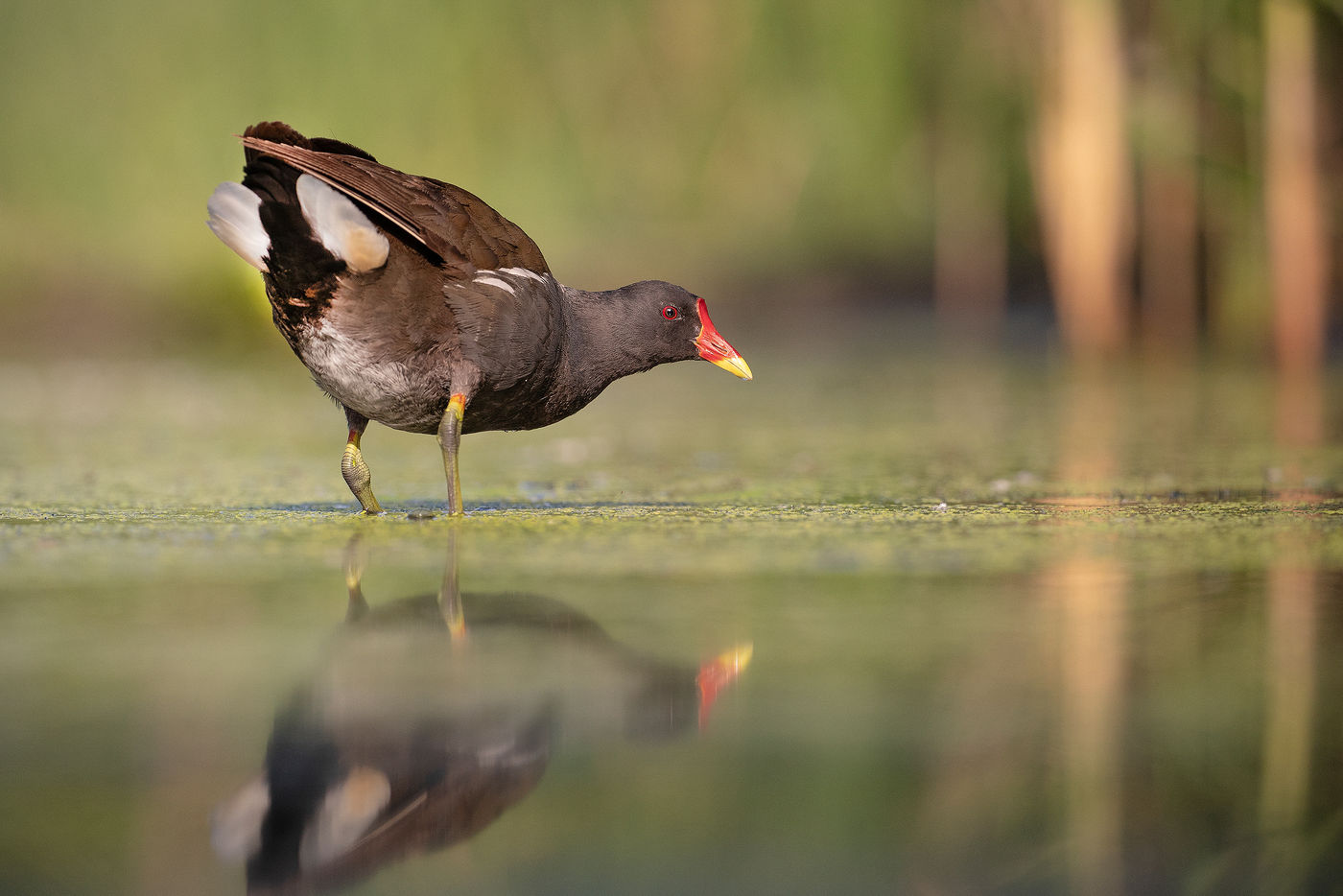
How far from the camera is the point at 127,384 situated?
319 inches

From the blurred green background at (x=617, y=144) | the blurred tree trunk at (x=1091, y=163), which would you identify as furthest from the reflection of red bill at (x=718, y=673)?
the blurred green background at (x=617, y=144)

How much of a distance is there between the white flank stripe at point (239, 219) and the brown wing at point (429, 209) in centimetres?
10

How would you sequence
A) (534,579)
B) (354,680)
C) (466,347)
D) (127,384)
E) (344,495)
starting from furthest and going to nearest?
(127,384) → (344,495) → (466,347) → (534,579) → (354,680)

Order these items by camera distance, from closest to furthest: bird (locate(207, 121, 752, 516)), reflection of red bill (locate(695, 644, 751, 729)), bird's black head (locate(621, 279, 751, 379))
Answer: reflection of red bill (locate(695, 644, 751, 729)) < bird (locate(207, 121, 752, 516)) < bird's black head (locate(621, 279, 751, 379))

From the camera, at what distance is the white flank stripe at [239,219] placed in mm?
3258

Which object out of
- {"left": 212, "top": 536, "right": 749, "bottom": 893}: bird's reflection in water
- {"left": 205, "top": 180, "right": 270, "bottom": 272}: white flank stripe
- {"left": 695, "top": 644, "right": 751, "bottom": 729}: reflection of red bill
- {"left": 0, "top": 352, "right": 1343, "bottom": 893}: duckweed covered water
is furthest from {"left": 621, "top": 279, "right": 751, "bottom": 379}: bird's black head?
{"left": 695, "top": 644, "right": 751, "bottom": 729}: reflection of red bill

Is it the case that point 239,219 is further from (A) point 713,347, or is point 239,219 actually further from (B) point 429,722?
(B) point 429,722

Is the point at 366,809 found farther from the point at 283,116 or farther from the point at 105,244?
the point at 105,244

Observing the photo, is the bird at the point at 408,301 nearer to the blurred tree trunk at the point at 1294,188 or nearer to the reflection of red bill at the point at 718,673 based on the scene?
the reflection of red bill at the point at 718,673

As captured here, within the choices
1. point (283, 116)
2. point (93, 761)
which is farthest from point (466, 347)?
point (283, 116)

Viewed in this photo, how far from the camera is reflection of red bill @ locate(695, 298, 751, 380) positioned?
4004 mm

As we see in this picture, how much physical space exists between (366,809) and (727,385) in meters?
7.21

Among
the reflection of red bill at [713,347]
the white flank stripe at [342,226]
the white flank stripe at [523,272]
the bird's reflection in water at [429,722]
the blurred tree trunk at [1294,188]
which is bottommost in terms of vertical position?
the bird's reflection in water at [429,722]

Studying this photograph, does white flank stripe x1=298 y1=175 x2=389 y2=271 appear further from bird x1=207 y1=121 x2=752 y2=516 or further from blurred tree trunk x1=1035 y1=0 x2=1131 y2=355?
blurred tree trunk x1=1035 y1=0 x2=1131 y2=355
